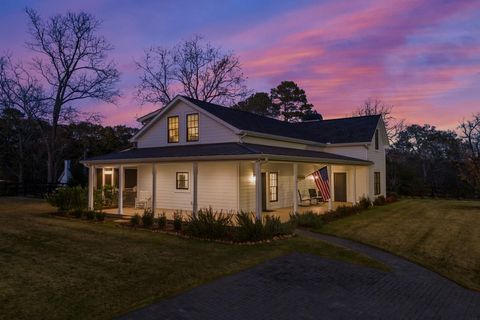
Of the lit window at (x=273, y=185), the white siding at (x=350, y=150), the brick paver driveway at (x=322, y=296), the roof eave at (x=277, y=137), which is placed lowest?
the brick paver driveway at (x=322, y=296)

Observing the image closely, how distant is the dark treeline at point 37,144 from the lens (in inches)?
1407

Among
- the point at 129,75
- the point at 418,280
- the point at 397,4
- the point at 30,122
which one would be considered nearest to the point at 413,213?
the point at 397,4

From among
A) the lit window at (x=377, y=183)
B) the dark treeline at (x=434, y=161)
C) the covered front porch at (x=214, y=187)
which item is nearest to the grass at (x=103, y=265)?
the covered front porch at (x=214, y=187)

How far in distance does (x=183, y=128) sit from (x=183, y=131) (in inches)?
6.6

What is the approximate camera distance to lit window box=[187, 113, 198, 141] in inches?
727

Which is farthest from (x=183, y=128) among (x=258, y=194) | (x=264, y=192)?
(x=258, y=194)

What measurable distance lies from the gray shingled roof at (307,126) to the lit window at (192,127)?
73 cm

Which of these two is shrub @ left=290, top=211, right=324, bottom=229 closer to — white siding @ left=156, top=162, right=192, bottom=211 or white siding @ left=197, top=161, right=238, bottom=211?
white siding @ left=197, top=161, right=238, bottom=211

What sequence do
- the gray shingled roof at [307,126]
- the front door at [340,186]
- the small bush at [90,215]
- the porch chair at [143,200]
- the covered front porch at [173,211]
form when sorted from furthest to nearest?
the front door at [340,186]
the porch chair at [143,200]
the gray shingled roof at [307,126]
the covered front porch at [173,211]
the small bush at [90,215]

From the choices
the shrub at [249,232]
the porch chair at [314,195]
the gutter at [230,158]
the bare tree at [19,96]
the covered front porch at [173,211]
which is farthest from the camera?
the bare tree at [19,96]

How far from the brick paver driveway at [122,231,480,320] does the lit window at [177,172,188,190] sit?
10532mm

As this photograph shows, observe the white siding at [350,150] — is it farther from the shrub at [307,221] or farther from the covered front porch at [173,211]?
the shrub at [307,221]

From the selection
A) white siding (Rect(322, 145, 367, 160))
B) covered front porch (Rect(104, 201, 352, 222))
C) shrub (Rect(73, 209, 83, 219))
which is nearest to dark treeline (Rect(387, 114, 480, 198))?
white siding (Rect(322, 145, 367, 160))

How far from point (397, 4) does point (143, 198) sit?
15412 millimetres
